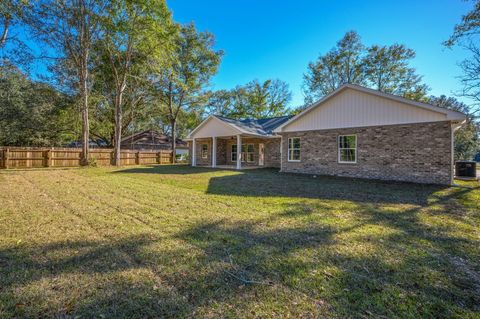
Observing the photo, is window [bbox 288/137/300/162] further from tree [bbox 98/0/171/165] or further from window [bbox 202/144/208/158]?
tree [bbox 98/0/171/165]

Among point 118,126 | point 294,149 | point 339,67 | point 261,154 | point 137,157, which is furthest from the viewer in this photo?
point 339,67

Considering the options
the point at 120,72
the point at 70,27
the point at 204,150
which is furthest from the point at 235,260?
the point at 120,72

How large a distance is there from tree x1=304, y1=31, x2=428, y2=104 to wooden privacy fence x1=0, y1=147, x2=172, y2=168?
22.2 m

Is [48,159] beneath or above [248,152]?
beneath

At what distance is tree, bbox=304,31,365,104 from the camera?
84.5ft

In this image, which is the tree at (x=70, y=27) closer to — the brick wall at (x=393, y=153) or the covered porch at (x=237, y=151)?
the covered porch at (x=237, y=151)

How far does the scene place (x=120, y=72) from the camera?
19.6 metres

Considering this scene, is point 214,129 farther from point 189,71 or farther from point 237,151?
point 189,71

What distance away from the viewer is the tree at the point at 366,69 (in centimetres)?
2430

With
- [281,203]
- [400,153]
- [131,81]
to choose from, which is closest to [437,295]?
[281,203]

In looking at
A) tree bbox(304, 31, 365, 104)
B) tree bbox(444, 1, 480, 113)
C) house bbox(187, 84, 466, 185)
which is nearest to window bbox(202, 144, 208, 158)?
house bbox(187, 84, 466, 185)

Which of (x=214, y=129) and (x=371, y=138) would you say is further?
(x=214, y=129)

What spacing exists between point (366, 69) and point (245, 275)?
95.6ft

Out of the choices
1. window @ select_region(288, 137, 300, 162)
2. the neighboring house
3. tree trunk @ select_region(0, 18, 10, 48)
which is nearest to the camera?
tree trunk @ select_region(0, 18, 10, 48)
